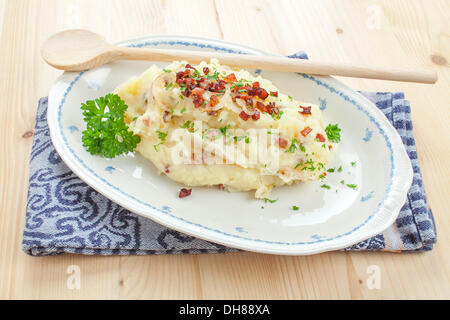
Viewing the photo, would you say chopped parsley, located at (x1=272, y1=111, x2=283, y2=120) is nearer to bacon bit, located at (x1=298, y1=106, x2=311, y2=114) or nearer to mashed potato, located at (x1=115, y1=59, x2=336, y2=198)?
mashed potato, located at (x1=115, y1=59, x2=336, y2=198)

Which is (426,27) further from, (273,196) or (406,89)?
(273,196)

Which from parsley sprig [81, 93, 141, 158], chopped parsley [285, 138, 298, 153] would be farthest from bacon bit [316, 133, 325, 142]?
parsley sprig [81, 93, 141, 158]

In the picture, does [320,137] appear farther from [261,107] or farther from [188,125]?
[188,125]

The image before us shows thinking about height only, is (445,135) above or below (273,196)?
above

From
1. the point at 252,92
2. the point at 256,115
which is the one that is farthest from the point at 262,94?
the point at 256,115

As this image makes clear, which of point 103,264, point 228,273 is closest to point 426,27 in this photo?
point 228,273

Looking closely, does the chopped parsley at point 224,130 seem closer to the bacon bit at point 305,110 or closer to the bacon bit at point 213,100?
the bacon bit at point 213,100

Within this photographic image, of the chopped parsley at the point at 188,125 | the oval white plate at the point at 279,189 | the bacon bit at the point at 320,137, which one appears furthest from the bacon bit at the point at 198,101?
the bacon bit at the point at 320,137
